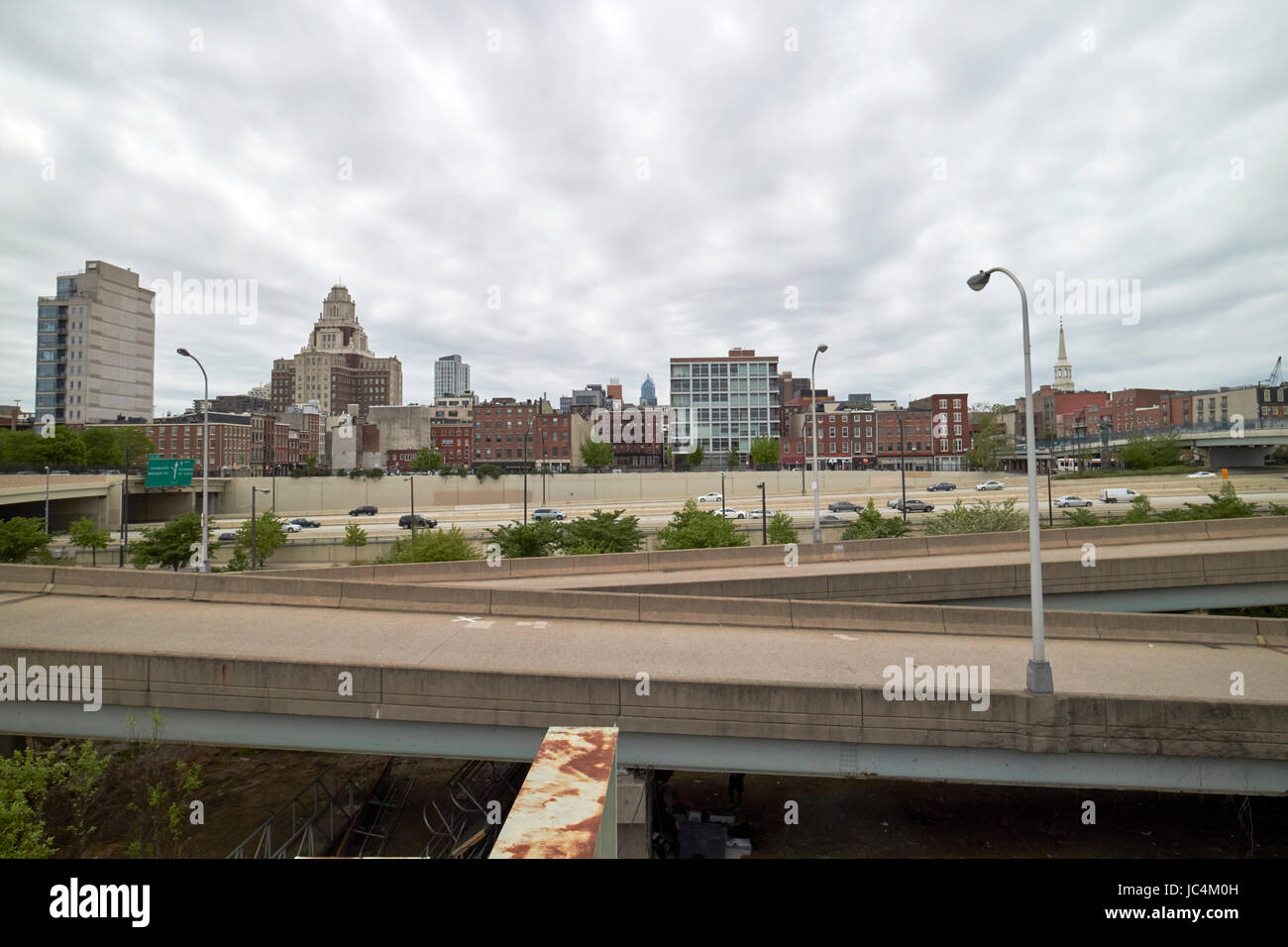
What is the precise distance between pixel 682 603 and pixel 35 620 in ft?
42.0

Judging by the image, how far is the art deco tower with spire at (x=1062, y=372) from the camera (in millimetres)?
163875

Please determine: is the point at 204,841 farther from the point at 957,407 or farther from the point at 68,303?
the point at 68,303

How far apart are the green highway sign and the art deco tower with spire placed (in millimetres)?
176629

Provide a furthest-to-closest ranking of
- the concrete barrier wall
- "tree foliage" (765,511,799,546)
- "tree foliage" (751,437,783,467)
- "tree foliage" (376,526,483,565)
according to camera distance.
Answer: "tree foliage" (751,437,783,467) < "tree foliage" (765,511,799,546) < "tree foliage" (376,526,483,565) < the concrete barrier wall

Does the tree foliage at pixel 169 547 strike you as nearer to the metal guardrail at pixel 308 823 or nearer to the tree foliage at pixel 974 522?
the metal guardrail at pixel 308 823

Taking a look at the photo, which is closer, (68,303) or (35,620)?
(35,620)

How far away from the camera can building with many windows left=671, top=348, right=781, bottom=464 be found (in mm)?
107875

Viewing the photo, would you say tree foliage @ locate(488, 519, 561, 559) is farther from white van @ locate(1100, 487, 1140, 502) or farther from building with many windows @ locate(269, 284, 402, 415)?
building with many windows @ locate(269, 284, 402, 415)

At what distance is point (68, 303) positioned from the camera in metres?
104

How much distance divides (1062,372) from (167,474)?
18546cm

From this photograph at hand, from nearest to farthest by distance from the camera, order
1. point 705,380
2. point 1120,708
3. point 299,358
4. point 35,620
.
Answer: point 1120,708, point 35,620, point 705,380, point 299,358

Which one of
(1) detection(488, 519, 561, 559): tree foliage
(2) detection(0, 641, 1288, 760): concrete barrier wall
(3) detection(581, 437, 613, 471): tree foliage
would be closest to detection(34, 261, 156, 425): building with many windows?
(3) detection(581, 437, 613, 471): tree foliage
